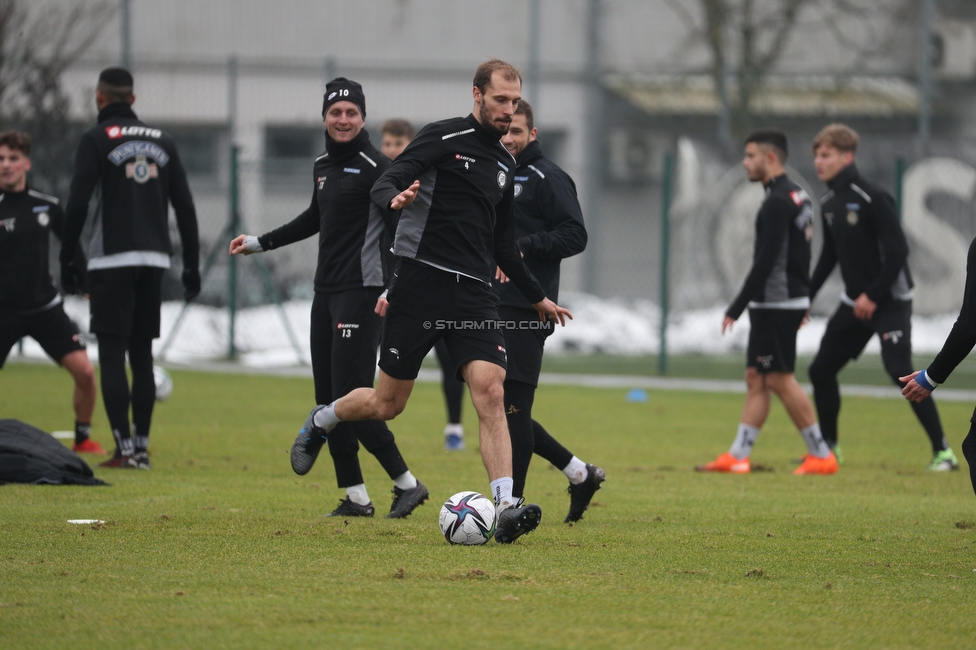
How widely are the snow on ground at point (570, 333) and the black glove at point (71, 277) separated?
26.2ft

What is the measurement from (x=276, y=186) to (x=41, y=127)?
3.49m

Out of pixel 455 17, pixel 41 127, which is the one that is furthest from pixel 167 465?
pixel 455 17

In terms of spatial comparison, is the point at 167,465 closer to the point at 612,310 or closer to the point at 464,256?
the point at 464,256

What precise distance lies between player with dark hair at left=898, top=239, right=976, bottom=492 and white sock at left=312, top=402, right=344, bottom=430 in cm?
255

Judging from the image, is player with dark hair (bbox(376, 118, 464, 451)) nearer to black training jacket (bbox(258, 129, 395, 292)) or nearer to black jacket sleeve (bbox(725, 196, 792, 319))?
black jacket sleeve (bbox(725, 196, 792, 319))

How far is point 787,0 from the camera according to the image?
24.2 meters

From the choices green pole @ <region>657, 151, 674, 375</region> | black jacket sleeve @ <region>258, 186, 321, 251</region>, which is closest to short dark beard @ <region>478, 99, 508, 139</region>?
black jacket sleeve @ <region>258, 186, 321, 251</region>

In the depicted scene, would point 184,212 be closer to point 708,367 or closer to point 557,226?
point 557,226

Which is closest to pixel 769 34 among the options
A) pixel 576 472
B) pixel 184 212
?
pixel 184 212

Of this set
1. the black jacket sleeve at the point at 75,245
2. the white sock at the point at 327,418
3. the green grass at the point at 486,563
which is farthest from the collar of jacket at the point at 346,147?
the black jacket sleeve at the point at 75,245

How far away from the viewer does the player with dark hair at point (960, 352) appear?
4.86 metres

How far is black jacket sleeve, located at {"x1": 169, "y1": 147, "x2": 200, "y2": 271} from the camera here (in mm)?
8164

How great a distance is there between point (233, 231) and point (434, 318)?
1150 centimetres

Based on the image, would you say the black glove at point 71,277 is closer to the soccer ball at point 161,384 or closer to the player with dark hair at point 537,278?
the soccer ball at point 161,384
